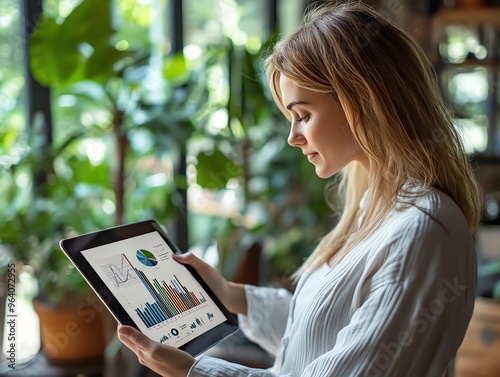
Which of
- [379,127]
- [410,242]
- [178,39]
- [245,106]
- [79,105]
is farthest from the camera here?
[178,39]

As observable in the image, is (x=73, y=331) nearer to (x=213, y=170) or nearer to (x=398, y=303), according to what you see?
(x=213, y=170)

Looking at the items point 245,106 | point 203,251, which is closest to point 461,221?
point 245,106

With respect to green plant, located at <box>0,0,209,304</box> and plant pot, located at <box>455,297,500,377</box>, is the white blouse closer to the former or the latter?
green plant, located at <box>0,0,209,304</box>

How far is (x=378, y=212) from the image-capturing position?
123 cm

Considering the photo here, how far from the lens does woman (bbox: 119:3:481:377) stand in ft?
3.45

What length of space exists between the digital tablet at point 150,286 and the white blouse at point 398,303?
0.10m

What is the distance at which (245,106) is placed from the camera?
2340 millimetres

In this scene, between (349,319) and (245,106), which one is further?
(245,106)

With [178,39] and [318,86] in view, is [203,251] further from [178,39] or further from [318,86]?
[318,86]

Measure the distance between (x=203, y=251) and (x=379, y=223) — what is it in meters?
1.37

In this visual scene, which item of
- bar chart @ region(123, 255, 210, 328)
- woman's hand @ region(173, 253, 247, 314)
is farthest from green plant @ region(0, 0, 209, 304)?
bar chart @ region(123, 255, 210, 328)

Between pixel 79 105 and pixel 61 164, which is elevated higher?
pixel 79 105

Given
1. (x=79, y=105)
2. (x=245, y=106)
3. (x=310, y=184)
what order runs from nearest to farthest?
(x=79, y=105)
(x=245, y=106)
(x=310, y=184)

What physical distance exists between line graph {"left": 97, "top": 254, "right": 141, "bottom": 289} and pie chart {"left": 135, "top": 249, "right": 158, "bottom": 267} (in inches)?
1.4
